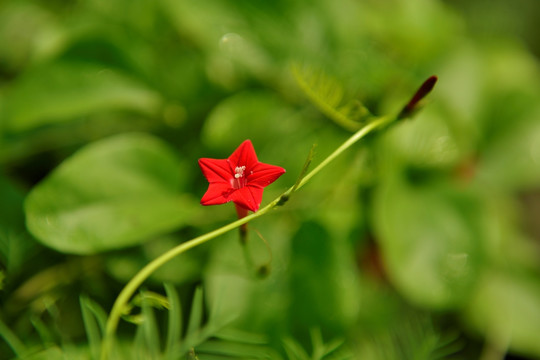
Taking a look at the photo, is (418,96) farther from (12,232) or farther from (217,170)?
→ (12,232)

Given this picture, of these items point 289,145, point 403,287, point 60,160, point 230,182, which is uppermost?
point 60,160

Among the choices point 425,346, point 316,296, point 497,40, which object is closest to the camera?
point 425,346

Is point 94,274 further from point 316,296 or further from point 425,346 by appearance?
point 425,346

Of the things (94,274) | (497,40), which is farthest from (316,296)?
(497,40)

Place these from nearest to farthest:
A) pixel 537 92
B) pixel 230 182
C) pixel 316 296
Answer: pixel 230 182 < pixel 316 296 < pixel 537 92

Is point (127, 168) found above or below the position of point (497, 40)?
below

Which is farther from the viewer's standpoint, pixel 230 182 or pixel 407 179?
pixel 407 179
